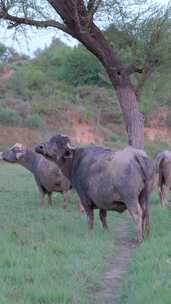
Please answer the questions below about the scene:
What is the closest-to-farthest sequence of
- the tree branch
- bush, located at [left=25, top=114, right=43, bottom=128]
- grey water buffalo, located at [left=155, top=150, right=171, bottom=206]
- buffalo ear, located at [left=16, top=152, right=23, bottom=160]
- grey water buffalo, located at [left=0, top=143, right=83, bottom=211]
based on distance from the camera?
grey water buffalo, located at [left=0, top=143, right=83, bottom=211] < buffalo ear, located at [left=16, top=152, right=23, bottom=160] < grey water buffalo, located at [left=155, top=150, right=171, bottom=206] < the tree branch < bush, located at [left=25, top=114, right=43, bottom=128]

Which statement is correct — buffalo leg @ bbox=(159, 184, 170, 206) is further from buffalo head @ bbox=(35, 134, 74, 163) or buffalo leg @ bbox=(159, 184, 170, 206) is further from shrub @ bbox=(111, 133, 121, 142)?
shrub @ bbox=(111, 133, 121, 142)

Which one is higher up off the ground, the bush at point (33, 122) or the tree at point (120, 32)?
the tree at point (120, 32)

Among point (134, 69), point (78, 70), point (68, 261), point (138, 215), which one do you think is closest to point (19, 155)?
point (134, 69)

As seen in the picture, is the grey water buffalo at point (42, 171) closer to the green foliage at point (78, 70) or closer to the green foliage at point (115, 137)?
the green foliage at point (115, 137)

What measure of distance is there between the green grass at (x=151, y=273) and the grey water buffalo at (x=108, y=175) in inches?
27.0

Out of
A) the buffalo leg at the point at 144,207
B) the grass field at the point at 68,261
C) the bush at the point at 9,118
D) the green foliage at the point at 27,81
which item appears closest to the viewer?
the grass field at the point at 68,261

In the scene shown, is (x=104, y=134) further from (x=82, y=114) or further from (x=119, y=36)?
(x=119, y=36)

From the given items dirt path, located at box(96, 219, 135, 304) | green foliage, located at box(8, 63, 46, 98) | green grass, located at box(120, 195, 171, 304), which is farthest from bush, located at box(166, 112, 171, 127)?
green grass, located at box(120, 195, 171, 304)

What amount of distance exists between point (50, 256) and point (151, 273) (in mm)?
1648

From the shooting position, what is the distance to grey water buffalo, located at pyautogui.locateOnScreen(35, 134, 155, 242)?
11.2 metres

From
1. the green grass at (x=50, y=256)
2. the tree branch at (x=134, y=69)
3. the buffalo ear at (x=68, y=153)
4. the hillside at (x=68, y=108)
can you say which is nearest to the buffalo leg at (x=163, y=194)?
the green grass at (x=50, y=256)

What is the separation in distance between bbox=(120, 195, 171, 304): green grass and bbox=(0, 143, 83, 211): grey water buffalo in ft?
14.9

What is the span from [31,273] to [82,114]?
151ft

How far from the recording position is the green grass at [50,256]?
717 centimetres
